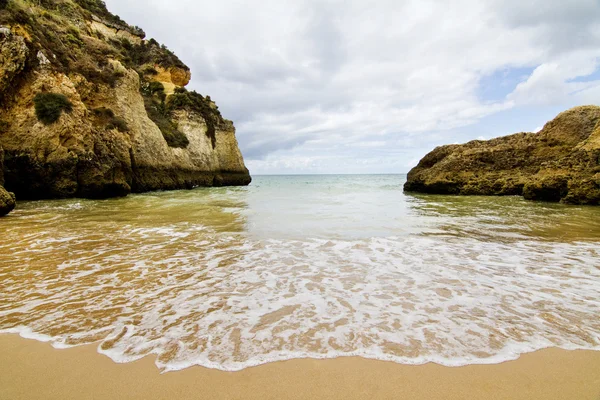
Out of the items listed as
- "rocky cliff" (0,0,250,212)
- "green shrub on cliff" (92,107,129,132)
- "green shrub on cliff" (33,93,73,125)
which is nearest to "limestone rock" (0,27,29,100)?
"rocky cliff" (0,0,250,212)

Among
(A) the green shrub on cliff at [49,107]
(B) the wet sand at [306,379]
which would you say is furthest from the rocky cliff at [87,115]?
(B) the wet sand at [306,379]

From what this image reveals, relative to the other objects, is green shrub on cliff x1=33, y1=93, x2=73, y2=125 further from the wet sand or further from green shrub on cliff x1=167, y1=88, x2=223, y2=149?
green shrub on cliff x1=167, y1=88, x2=223, y2=149

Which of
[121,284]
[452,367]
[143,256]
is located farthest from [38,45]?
[452,367]

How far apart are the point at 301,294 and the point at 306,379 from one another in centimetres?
134

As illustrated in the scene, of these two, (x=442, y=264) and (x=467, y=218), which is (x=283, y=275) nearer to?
(x=442, y=264)

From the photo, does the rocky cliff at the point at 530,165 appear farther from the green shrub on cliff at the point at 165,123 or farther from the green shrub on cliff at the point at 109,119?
the green shrub on cliff at the point at 109,119

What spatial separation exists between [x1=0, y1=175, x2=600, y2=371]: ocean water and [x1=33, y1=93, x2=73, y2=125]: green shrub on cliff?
28.0ft

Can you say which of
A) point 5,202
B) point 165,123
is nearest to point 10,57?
point 5,202

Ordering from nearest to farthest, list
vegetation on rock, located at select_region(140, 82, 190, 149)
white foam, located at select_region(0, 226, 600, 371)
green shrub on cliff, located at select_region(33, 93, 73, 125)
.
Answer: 1. white foam, located at select_region(0, 226, 600, 371)
2. green shrub on cliff, located at select_region(33, 93, 73, 125)
3. vegetation on rock, located at select_region(140, 82, 190, 149)

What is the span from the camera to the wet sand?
1672mm

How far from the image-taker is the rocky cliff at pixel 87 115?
471 inches

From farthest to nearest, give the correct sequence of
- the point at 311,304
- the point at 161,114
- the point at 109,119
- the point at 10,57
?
the point at 161,114 < the point at 109,119 < the point at 10,57 < the point at 311,304

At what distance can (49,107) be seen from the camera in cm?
1244

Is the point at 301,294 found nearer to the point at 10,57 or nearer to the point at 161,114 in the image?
the point at 10,57
